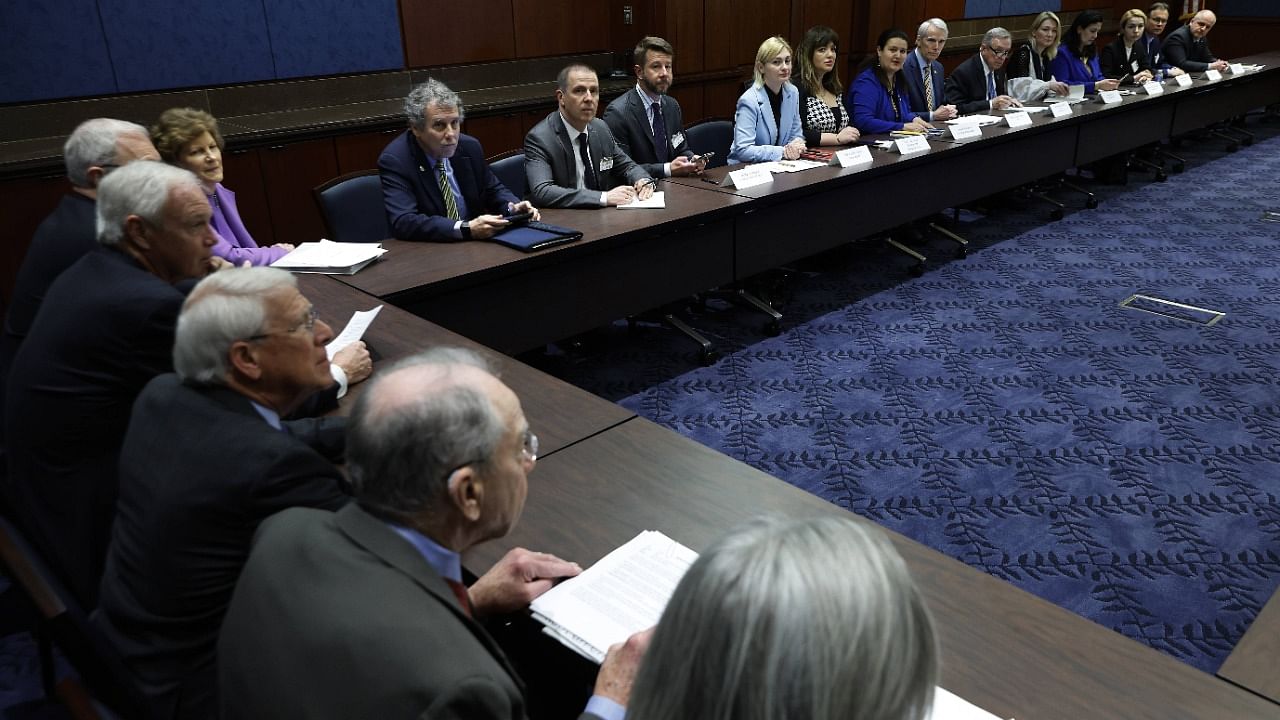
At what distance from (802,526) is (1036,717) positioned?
639 mm

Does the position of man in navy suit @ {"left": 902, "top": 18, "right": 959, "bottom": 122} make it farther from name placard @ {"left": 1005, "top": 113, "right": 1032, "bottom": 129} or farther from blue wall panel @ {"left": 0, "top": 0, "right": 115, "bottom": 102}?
blue wall panel @ {"left": 0, "top": 0, "right": 115, "bottom": 102}

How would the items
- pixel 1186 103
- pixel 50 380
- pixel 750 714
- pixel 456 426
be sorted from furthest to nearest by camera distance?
pixel 1186 103 → pixel 50 380 → pixel 456 426 → pixel 750 714

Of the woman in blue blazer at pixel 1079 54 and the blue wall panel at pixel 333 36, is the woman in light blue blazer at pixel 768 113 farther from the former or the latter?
the woman in blue blazer at pixel 1079 54

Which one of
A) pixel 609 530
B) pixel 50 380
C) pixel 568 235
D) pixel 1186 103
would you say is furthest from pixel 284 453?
pixel 1186 103

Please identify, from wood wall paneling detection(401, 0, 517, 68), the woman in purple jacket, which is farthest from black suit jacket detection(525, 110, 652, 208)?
wood wall paneling detection(401, 0, 517, 68)

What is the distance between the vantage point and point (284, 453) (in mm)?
1381

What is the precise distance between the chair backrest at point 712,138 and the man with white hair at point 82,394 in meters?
3.35

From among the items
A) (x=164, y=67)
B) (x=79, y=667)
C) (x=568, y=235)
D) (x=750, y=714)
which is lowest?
(x=79, y=667)

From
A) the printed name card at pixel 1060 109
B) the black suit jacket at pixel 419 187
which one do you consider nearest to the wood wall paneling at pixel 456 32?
the black suit jacket at pixel 419 187

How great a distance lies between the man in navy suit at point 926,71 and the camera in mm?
5676

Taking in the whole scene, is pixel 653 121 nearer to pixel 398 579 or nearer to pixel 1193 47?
pixel 398 579

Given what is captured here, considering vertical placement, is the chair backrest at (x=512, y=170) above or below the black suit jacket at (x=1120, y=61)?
below

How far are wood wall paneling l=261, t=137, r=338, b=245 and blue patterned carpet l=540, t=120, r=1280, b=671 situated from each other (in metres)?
2.24

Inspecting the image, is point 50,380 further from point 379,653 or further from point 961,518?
point 961,518
